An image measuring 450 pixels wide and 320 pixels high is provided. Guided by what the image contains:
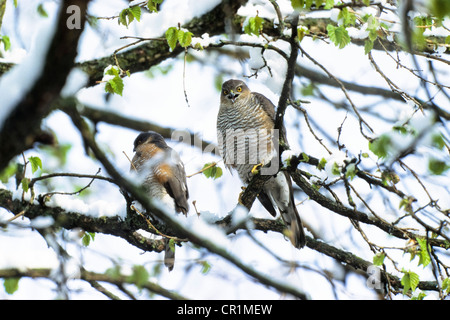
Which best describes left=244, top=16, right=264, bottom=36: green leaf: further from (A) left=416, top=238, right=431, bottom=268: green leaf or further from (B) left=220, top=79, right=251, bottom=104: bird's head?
(B) left=220, top=79, right=251, bottom=104: bird's head

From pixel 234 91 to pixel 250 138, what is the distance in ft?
2.41

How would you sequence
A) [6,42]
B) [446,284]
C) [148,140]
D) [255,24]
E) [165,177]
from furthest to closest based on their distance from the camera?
[148,140], [165,177], [6,42], [446,284], [255,24]

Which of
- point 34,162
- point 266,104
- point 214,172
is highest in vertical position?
point 266,104

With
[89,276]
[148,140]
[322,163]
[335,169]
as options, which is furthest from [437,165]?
[148,140]

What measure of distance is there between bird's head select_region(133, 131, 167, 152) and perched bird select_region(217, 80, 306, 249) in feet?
2.66

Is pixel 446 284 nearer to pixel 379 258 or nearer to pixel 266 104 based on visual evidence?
pixel 379 258

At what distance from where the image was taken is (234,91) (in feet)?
19.2

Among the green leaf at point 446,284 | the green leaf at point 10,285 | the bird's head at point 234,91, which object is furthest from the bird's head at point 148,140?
the green leaf at point 446,284

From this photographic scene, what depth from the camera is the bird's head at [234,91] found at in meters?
5.80
